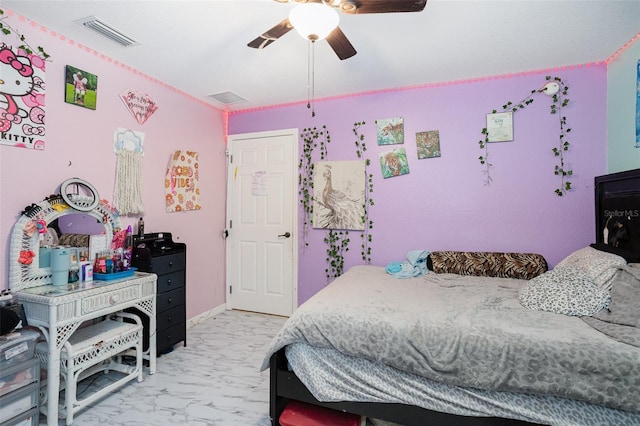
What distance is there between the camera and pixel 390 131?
3.20 metres

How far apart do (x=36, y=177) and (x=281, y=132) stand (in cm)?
226

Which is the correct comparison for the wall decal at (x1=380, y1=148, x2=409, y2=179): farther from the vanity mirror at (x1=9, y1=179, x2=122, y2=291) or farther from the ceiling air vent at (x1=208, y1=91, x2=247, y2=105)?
the vanity mirror at (x1=9, y1=179, x2=122, y2=291)

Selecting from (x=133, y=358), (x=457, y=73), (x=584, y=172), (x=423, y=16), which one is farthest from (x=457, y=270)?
(x=133, y=358)

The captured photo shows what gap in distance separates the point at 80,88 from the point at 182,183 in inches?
46.2

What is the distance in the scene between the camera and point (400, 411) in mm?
1570

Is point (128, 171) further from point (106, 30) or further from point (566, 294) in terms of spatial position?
point (566, 294)

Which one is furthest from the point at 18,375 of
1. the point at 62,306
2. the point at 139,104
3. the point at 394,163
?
the point at 394,163

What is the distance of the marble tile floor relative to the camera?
73.6 inches

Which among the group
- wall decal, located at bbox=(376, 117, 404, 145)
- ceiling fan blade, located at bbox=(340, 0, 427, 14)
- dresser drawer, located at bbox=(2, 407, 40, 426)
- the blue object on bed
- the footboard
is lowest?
dresser drawer, located at bbox=(2, 407, 40, 426)

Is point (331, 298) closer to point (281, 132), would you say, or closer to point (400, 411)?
point (400, 411)

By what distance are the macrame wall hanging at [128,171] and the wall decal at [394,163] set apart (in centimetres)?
235

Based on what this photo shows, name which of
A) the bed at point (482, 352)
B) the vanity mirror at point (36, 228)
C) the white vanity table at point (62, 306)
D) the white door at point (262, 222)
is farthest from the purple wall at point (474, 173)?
the vanity mirror at point (36, 228)

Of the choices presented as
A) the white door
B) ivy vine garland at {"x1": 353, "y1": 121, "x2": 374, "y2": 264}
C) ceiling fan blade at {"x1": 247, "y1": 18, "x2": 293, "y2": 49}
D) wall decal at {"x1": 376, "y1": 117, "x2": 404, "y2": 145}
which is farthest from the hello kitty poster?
wall decal at {"x1": 376, "y1": 117, "x2": 404, "y2": 145}

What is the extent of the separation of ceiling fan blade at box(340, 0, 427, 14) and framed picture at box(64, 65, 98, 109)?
81.4 inches
